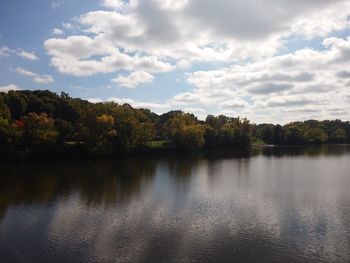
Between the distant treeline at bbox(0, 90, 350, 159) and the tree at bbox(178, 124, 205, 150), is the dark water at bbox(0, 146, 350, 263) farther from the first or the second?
the tree at bbox(178, 124, 205, 150)

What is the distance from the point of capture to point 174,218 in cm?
3033

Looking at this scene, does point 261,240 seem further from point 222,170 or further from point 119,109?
point 119,109

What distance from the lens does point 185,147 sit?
99562mm

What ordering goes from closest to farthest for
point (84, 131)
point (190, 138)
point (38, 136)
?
point (38, 136), point (84, 131), point (190, 138)

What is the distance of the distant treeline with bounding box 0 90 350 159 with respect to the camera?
7425 centimetres

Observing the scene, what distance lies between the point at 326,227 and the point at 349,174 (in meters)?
32.3

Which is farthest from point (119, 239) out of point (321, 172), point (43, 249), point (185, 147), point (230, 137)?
point (230, 137)

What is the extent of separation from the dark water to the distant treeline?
20516 mm

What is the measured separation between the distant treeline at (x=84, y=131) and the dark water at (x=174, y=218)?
20.5 metres

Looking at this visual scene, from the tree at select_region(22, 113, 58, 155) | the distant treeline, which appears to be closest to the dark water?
the tree at select_region(22, 113, 58, 155)

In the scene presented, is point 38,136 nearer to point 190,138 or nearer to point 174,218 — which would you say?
point 190,138

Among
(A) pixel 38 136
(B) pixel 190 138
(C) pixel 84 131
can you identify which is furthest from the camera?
(B) pixel 190 138

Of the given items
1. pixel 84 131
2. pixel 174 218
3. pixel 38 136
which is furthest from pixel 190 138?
pixel 174 218

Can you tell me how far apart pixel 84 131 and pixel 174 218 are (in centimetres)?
5359
